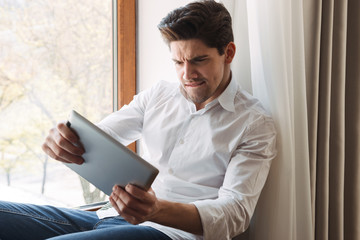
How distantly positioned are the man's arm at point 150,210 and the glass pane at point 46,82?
2.87ft

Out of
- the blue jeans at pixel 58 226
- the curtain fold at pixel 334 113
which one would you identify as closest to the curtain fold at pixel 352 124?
the curtain fold at pixel 334 113

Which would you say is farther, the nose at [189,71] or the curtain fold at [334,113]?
the curtain fold at [334,113]

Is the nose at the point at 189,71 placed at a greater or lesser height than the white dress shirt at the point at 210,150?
greater

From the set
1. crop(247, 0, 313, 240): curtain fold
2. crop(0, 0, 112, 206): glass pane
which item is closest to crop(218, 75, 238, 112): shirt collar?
crop(247, 0, 313, 240): curtain fold

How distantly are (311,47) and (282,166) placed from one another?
0.46 m

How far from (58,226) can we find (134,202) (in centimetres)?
44

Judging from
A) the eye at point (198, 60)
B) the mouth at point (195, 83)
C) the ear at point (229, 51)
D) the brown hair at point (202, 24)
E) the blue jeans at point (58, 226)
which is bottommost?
the blue jeans at point (58, 226)

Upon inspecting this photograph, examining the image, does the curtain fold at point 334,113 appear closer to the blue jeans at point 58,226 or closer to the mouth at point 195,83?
the mouth at point 195,83

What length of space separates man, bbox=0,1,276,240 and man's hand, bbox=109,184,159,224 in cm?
7

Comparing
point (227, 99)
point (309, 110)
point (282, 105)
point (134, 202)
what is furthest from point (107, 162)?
point (309, 110)

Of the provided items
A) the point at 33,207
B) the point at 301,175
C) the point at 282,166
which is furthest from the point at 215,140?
the point at 33,207

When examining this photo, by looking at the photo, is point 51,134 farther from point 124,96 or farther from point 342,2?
point 342,2

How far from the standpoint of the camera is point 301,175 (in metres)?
1.33

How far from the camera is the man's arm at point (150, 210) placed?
94 centimetres
